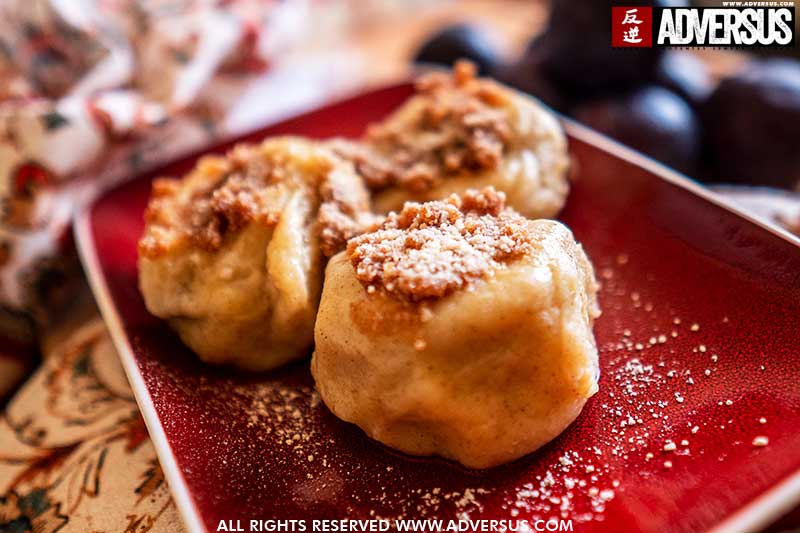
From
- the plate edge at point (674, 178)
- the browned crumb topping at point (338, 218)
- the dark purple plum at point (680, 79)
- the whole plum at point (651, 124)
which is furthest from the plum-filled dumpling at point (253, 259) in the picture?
the dark purple plum at point (680, 79)

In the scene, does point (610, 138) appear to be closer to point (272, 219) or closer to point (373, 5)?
point (272, 219)

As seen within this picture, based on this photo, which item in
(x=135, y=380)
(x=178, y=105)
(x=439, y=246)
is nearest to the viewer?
(x=439, y=246)

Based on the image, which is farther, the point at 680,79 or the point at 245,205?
the point at 680,79

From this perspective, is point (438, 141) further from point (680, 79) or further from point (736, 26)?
point (680, 79)

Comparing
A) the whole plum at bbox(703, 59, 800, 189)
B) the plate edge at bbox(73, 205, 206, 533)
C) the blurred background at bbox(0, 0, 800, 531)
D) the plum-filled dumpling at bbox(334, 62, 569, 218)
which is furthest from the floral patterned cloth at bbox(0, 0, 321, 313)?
the whole plum at bbox(703, 59, 800, 189)

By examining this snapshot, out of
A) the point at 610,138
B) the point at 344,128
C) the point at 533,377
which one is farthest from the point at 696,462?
the point at 344,128

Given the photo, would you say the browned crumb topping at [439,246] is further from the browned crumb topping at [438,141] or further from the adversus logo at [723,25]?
the adversus logo at [723,25]

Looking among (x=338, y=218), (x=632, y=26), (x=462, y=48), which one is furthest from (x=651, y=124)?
(x=338, y=218)
